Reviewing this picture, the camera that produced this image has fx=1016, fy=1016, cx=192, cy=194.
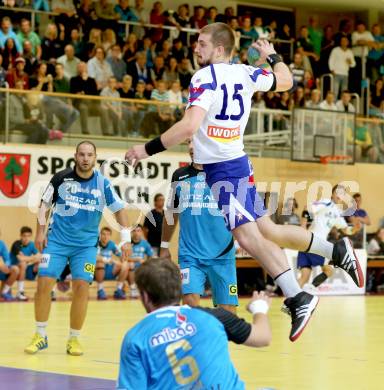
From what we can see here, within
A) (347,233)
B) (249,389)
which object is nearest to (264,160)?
(347,233)

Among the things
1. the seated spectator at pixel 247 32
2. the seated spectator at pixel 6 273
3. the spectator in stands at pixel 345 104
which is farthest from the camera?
the seated spectator at pixel 247 32

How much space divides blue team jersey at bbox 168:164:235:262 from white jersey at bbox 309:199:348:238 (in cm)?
1013

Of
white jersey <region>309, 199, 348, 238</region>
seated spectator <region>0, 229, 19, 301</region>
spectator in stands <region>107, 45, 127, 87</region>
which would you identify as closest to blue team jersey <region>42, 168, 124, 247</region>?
seated spectator <region>0, 229, 19, 301</region>

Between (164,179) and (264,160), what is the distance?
2886mm

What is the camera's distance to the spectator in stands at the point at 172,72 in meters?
25.2

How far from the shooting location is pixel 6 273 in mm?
19719

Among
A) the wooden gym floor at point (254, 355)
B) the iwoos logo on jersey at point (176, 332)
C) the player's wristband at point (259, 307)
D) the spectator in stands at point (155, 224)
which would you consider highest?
the player's wristband at point (259, 307)

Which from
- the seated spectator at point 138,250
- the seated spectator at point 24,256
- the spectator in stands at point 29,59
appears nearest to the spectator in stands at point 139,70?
the spectator in stands at point 29,59

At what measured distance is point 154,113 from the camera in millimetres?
22141

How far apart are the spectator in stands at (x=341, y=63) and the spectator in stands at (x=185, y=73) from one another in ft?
17.2

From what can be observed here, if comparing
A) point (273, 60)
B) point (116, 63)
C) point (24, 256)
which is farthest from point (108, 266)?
point (273, 60)

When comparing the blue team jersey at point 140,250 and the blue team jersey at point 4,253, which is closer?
the blue team jersey at point 4,253

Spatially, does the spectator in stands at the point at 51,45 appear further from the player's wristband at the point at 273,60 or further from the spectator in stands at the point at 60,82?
the player's wristband at the point at 273,60

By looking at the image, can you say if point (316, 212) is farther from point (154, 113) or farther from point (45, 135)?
point (45, 135)
